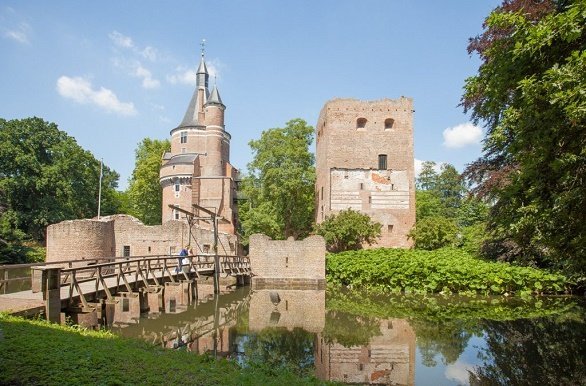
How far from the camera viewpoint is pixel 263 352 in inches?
388

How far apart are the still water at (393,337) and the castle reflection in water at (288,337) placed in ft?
0.08

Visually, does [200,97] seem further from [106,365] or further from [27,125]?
[106,365]

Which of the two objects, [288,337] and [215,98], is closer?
[288,337]

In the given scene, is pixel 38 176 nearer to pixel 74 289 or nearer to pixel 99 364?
pixel 74 289

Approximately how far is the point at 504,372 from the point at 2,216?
33742mm

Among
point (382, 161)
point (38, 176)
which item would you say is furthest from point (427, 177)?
point (38, 176)

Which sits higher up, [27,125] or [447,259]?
[27,125]

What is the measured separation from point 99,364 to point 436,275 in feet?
56.3

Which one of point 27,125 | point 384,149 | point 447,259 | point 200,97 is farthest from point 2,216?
point 447,259

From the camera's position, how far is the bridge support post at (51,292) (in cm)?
902

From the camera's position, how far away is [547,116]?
239 inches

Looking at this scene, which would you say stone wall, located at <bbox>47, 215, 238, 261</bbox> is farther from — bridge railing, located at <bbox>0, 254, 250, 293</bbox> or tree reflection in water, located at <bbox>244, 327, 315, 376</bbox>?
tree reflection in water, located at <bbox>244, 327, 315, 376</bbox>

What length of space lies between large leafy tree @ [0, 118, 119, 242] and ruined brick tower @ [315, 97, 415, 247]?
20.8m

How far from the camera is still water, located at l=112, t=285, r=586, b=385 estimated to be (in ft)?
28.5
